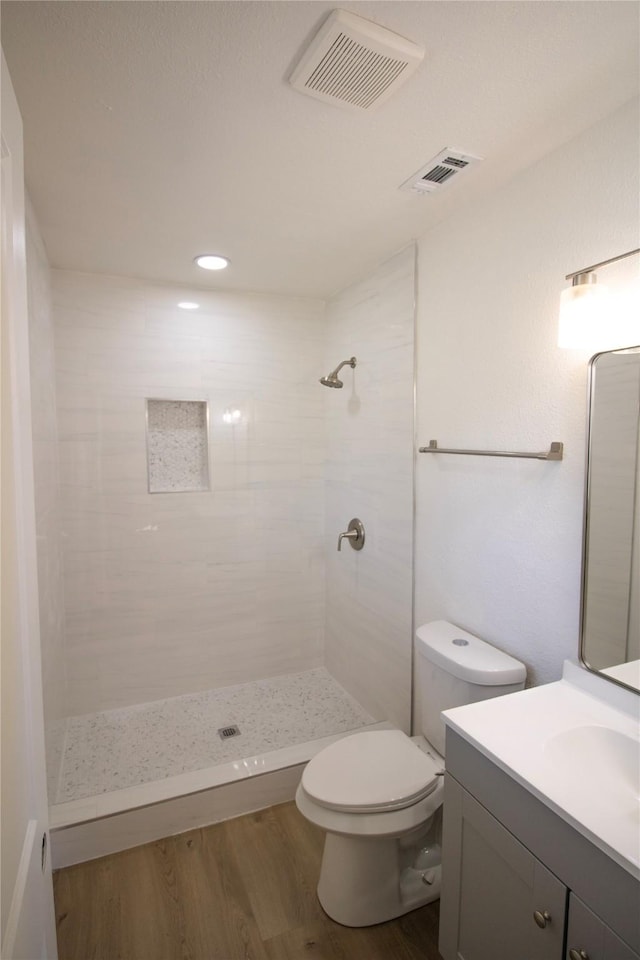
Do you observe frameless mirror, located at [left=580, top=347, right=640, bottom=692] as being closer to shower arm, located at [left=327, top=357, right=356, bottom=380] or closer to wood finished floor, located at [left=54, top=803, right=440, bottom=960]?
wood finished floor, located at [left=54, top=803, right=440, bottom=960]

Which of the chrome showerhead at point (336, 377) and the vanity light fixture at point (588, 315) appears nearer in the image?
the vanity light fixture at point (588, 315)

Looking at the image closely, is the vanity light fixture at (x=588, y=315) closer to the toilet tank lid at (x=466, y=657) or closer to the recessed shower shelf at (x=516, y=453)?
the recessed shower shelf at (x=516, y=453)

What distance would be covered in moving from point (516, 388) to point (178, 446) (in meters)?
1.92

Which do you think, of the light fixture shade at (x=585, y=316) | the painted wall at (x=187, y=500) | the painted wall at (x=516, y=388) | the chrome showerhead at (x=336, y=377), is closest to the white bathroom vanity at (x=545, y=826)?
the painted wall at (x=516, y=388)

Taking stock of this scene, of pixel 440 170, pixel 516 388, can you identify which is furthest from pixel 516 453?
pixel 440 170

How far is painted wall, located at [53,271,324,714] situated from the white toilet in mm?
1333

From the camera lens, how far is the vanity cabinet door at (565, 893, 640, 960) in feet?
2.87

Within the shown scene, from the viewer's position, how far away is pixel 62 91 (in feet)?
3.96

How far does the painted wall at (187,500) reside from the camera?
2.57m

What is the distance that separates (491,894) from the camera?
3.84 feet

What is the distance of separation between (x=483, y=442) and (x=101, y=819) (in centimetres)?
205

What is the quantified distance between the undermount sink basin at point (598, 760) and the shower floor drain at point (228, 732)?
1.79 metres

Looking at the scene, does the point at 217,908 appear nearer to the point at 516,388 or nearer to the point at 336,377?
the point at 516,388

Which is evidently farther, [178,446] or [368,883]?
[178,446]
